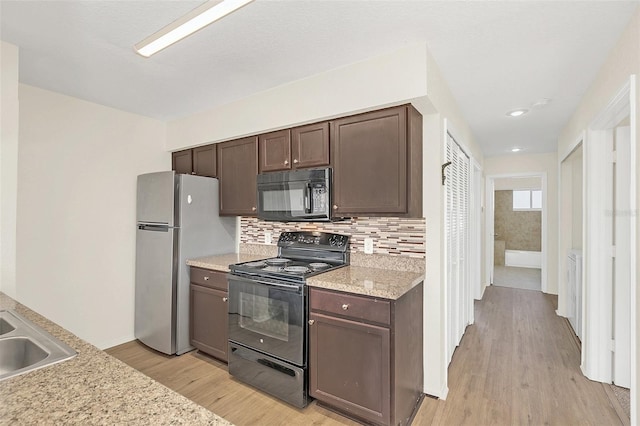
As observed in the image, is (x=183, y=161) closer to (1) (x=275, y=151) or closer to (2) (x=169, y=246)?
(2) (x=169, y=246)

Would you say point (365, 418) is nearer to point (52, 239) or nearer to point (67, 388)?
point (67, 388)

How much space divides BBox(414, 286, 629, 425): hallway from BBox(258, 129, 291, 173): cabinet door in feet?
7.28

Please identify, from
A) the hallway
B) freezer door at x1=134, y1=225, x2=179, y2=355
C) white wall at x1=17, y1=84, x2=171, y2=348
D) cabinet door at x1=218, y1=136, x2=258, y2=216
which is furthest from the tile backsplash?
white wall at x1=17, y1=84, x2=171, y2=348

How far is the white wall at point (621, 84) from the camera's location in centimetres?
167

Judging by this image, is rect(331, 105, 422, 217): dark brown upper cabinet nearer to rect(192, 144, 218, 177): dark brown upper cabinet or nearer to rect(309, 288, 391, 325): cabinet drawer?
rect(309, 288, 391, 325): cabinet drawer

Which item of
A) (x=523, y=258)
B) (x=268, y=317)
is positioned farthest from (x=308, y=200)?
(x=523, y=258)

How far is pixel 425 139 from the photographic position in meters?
2.39

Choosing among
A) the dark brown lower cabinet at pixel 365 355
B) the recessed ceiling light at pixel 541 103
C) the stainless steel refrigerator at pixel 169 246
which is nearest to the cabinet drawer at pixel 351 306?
the dark brown lower cabinet at pixel 365 355

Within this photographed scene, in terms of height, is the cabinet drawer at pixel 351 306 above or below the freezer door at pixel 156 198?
below

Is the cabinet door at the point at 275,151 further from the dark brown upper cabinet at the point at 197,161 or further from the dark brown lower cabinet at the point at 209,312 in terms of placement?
the dark brown lower cabinet at the point at 209,312

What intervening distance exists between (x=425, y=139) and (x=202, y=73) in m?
1.84

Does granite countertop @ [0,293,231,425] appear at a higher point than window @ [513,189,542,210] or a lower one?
lower

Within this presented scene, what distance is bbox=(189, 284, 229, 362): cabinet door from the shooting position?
9.12ft

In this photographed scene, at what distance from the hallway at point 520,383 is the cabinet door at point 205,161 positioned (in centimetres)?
294
